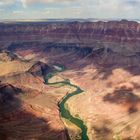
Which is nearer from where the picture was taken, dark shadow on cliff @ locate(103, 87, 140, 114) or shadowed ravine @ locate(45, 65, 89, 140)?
shadowed ravine @ locate(45, 65, 89, 140)

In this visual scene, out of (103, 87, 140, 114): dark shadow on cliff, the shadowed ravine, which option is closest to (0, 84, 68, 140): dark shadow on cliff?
the shadowed ravine

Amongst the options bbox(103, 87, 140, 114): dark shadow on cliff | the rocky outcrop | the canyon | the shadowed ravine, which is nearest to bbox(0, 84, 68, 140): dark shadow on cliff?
the canyon

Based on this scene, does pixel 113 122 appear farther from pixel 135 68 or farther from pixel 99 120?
pixel 135 68

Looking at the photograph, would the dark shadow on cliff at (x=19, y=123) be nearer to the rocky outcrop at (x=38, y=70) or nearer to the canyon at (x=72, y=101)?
the canyon at (x=72, y=101)

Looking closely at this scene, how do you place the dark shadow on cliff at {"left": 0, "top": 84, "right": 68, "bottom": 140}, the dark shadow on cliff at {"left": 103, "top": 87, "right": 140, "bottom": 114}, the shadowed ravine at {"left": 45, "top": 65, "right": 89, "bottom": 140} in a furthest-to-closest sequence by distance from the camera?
the dark shadow on cliff at {"left": 103, "top": 87, "right": 140, "bottom": 114}, the shadowed ravine at {"left": 45, "top": 65, "right": 89, "bottom": 140}, the dark shadow on cliff at {"left": 0, "top": 84, "right": 68, "bottom": 140}

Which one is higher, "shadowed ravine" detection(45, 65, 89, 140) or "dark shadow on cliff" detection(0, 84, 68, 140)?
"dark shadow on cliff" detection(0, 84, 68, 140)

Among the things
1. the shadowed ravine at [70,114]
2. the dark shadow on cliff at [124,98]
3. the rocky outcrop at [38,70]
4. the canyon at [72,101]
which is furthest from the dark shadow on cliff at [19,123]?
the rocky outcrop at [38,70]

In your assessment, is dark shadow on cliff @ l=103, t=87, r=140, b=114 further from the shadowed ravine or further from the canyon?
the shadowed ravine

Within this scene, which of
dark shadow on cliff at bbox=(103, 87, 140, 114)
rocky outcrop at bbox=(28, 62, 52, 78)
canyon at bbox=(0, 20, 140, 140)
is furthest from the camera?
rocky outcrop at bbox=(28, 62, 52, 78)
